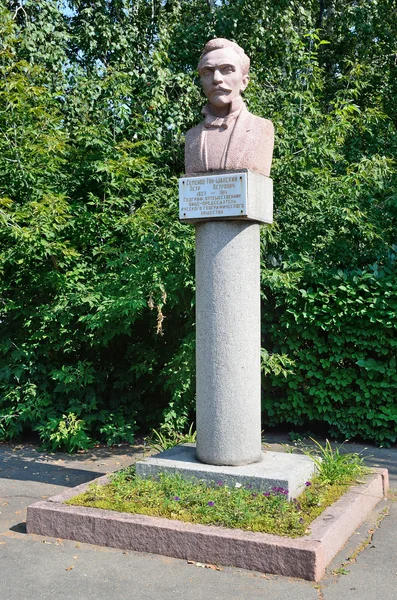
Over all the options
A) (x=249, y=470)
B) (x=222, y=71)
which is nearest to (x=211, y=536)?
(x=249, y=470)

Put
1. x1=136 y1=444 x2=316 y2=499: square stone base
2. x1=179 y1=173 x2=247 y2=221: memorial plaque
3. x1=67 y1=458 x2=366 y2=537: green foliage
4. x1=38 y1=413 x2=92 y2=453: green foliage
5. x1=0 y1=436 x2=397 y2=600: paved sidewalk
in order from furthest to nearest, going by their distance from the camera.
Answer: x1=38 y1=413 x2=92 y2=453: green foliage → x1=179 y1=173 x2=247 y2=221: memorial plaque → x1=136 y1=444 x2=316 y2=499: square stone base → x1=67 y1=458 x2=366 y2=537: green foliage → x1=0 y1=436 x2=397 y2=600: paved sidewalk

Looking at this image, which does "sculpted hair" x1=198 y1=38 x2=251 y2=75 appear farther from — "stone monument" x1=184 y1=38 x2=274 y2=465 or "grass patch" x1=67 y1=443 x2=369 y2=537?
"grass patch" x1=67 y1=443 x2=369 y2=537

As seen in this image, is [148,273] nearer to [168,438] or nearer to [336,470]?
[168,438]

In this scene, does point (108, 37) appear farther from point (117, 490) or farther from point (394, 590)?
point (394, 590)

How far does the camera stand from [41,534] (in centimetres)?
428

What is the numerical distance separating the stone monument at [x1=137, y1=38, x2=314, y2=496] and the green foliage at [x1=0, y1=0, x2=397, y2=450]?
5.03ft

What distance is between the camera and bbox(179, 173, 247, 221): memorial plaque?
175 inches

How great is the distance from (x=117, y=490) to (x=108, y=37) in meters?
7.02

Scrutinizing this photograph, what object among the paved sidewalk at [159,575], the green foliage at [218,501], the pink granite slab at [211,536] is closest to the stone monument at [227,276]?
the green foliage at [218,501]

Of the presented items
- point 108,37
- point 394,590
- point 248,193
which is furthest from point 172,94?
point 394,590

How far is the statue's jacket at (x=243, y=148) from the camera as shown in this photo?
4547mm

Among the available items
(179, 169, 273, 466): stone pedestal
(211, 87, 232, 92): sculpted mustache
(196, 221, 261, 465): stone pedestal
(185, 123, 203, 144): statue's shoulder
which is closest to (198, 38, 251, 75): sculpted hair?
(211, 87, 232, 92): sculpted mustache

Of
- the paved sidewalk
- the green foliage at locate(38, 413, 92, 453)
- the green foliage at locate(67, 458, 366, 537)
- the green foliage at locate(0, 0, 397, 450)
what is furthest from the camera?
the green foliage at locate(38, 413, 92, 453)

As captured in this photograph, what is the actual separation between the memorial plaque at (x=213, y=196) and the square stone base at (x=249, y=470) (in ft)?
5.83
